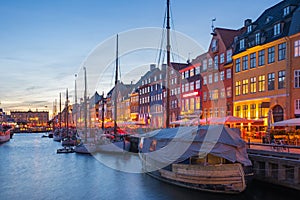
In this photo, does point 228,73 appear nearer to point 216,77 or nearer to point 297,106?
point 216,77

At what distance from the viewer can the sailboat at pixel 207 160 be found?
2102 centimetres

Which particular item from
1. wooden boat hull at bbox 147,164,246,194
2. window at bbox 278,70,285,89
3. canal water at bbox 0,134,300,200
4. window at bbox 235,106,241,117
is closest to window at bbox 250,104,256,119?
window at bbox 235,106,241,117

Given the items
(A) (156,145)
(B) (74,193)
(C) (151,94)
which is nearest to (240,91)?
(A) (156,145)

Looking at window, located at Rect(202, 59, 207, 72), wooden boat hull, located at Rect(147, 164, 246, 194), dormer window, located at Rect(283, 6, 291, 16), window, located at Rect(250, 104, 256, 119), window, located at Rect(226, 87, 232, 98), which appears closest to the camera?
wooden boat hull, located at Rect(147, 164, 246, 194)

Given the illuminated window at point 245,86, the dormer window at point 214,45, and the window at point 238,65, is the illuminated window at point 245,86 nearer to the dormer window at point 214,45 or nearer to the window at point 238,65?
the window at point 238,65

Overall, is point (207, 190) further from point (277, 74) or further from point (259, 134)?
point (277, 74)

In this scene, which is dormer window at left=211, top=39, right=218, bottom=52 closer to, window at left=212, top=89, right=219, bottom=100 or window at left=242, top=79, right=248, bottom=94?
window at left=212, top=89, right=219, bottom=100

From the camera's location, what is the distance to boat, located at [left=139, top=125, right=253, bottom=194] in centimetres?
2102

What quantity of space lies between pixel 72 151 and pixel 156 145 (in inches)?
1095

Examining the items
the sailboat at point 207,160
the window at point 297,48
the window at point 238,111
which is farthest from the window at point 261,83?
the sailboat at point 207,160

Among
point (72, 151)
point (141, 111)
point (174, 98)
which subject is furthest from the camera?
point (141, 111)

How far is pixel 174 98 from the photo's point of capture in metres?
72.3

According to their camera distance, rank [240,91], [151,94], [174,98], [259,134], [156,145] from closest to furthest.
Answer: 1. [156,145]
2. [259,134]
3. [240,91]
4. [174,98]
5. [151,94]

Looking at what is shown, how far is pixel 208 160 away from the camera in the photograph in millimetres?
22375
